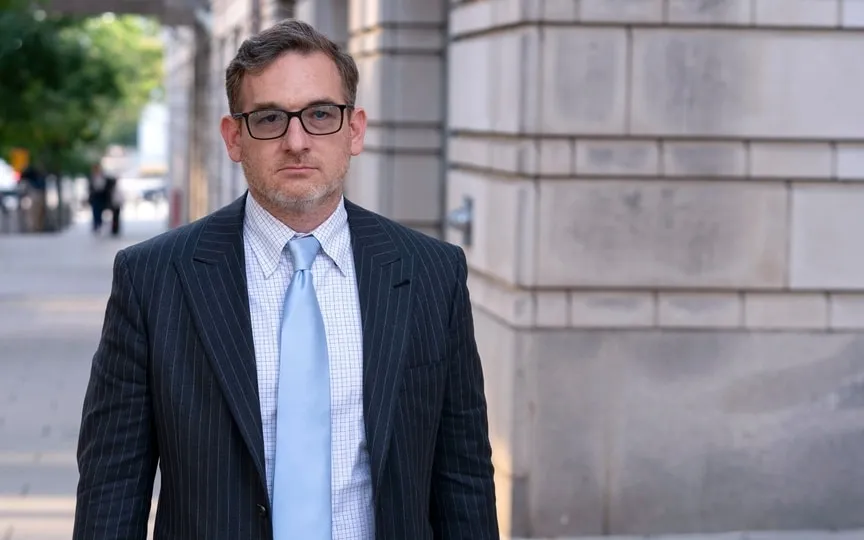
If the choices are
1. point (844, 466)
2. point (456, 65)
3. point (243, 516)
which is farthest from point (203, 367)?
point (456, 65)

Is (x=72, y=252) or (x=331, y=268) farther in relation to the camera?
(x=72, y=252)

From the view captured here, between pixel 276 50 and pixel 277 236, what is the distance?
0.34 meters

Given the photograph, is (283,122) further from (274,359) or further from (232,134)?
(274,359)

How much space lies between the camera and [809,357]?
7.90m

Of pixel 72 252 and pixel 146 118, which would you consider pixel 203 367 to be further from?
pixel 146 118

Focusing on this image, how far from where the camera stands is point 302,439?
288cm

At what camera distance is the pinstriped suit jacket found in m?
2.91

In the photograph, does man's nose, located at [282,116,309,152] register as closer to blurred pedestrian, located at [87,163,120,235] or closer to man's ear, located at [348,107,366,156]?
man's ear, located at [348,107,366,156]

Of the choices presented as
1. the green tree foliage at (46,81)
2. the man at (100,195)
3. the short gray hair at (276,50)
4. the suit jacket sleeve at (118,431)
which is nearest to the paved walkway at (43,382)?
the suit jacket sleeve at (118,431)

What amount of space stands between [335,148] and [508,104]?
5173mm

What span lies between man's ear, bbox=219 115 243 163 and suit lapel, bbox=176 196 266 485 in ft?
0.41

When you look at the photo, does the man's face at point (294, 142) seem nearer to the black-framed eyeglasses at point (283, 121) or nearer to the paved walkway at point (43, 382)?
the black-framed eyeglasses at point (283, 121)

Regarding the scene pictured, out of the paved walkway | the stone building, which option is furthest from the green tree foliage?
the stone building

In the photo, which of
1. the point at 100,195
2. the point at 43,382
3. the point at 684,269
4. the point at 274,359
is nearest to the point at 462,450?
the point at 274,359
